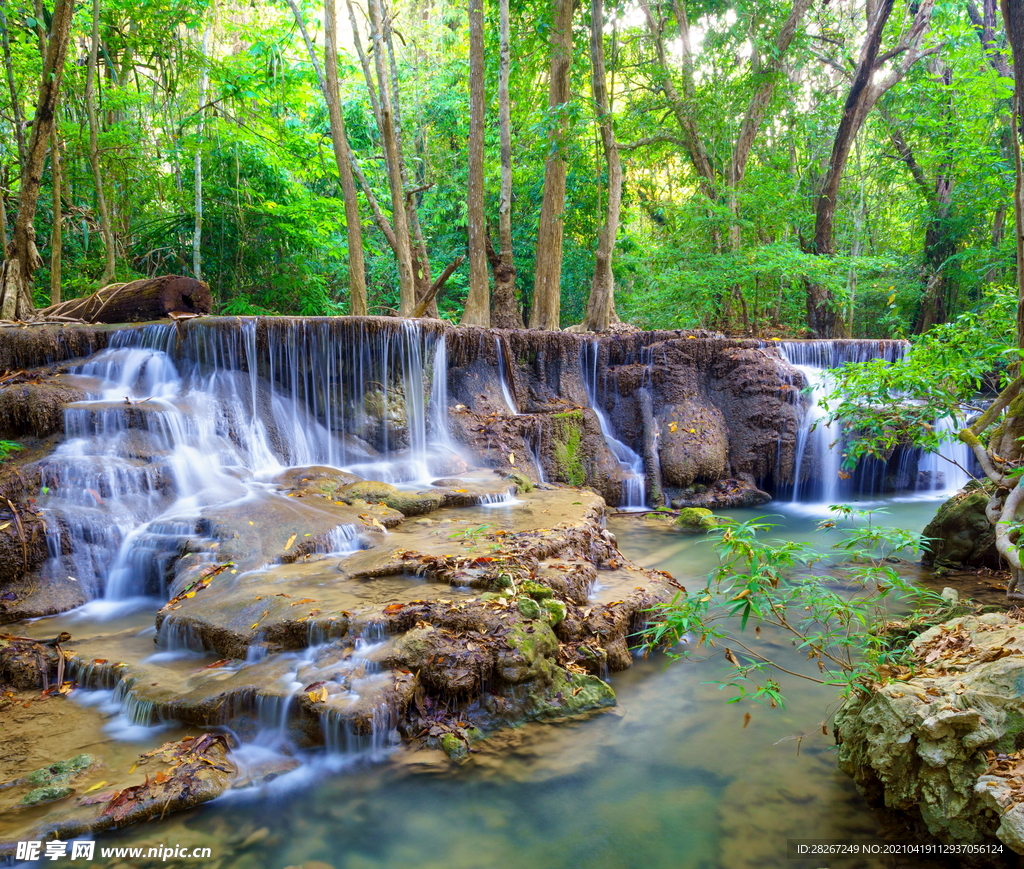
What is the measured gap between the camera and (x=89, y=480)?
624cm

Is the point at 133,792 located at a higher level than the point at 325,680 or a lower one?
lower

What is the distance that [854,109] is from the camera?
15000 mm

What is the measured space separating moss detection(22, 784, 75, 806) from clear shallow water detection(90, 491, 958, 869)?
48 centimetres

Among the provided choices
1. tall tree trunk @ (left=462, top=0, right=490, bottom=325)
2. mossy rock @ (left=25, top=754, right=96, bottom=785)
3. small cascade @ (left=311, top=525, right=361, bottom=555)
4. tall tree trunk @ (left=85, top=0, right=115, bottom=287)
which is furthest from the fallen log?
mossy rock @ (left=25, top=754, right=96, bottom=785)

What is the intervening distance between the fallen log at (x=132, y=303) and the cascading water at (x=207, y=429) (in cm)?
131

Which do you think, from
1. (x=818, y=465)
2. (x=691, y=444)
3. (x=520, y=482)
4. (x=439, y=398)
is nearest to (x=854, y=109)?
(x=818, y=465)

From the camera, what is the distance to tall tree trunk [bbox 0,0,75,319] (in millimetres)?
8484

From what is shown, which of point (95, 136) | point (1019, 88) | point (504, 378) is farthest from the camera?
point (504, 378)

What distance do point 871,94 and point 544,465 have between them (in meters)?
12.3

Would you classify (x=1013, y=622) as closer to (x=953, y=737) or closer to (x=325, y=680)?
(x=953, y=737)

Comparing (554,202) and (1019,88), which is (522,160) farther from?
(1019,88)

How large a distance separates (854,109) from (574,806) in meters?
16.5

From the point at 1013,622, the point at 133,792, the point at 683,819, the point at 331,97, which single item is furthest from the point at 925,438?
the point at 331,97

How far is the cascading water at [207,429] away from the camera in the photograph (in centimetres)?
591
